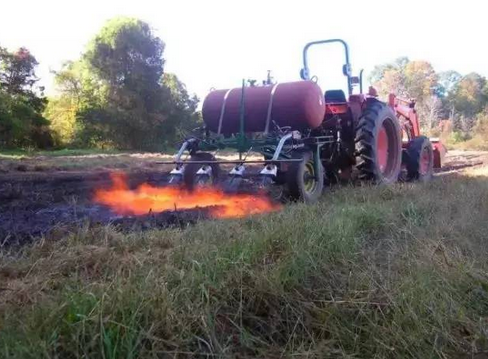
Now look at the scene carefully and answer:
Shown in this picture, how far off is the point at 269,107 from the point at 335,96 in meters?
1.99

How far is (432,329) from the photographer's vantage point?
106 inches

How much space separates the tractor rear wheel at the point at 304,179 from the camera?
677 cm

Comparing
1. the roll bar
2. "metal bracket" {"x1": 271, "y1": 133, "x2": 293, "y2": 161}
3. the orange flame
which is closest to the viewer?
the orange flame

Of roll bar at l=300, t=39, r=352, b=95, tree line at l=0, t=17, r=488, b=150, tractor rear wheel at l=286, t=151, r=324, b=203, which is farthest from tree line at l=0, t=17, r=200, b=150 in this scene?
tractor rear wheel at l=286, t=151, r=324, b=203

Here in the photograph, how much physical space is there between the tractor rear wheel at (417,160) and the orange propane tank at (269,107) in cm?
325

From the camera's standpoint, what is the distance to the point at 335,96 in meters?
8.94

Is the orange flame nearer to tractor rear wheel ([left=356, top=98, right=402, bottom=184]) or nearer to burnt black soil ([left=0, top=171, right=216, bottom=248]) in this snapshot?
burnt black soil ([left=0, top=171, right=216, bottom=248])

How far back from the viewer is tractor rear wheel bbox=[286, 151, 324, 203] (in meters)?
6.77

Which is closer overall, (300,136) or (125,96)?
(300,136)

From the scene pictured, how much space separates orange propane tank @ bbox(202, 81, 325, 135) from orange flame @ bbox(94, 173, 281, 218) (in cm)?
132

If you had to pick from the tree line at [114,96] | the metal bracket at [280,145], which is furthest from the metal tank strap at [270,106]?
the tree line at [114,96]

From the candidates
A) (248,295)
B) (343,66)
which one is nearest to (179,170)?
(343,66)

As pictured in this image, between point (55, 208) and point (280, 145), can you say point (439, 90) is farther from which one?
point (55, 208)

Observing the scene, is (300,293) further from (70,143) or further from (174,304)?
(70,143)
